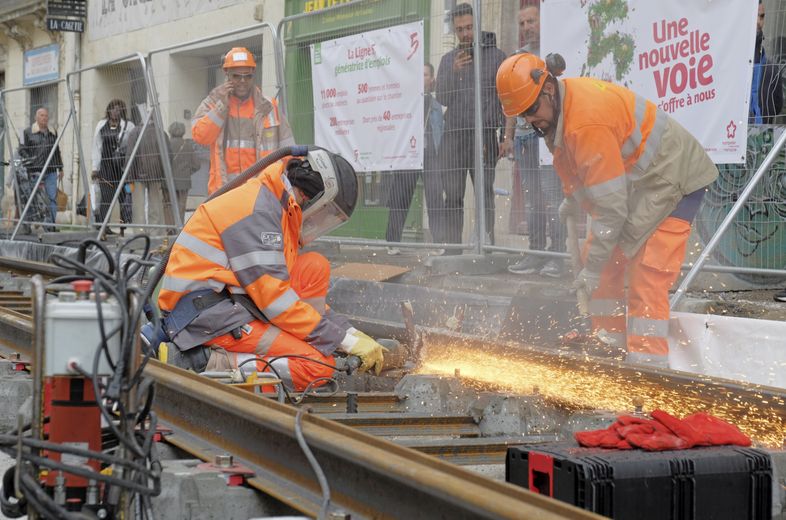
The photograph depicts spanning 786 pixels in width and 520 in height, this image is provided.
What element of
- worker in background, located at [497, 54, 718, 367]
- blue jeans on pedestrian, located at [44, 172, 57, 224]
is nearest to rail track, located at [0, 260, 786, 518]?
worker in background, located at [497, 54, 718, 367]

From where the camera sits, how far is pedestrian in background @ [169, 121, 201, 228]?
12.1 meters

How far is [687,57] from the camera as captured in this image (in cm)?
717

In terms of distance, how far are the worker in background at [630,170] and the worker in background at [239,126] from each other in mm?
4296

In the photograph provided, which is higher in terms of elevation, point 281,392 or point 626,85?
point 626,85

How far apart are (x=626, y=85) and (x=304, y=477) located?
15.5 feet

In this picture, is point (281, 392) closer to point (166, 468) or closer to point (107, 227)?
point (166, 468)

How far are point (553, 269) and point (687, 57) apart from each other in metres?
2.04

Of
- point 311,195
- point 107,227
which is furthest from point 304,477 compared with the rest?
point 107,227

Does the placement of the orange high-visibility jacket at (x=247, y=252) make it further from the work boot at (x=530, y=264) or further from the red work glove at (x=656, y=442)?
the work boot at (x=530, y=264)

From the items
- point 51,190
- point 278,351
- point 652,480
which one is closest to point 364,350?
point 278,351

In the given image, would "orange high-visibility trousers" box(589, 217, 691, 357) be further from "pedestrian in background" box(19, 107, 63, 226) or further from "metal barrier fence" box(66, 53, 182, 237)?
"pedestrian in background" box(19, 107, 63, 226)

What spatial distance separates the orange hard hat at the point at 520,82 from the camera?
6461mm

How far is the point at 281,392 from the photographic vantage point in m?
4.89

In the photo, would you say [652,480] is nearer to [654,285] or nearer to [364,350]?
[364,350]
